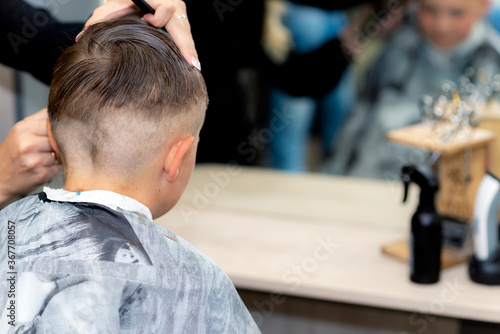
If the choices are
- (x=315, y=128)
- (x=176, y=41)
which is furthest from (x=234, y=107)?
(x=176, y=41)

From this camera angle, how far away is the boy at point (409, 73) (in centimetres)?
153

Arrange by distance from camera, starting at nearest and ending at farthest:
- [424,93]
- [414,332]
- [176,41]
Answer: [176,41]
[424,93]
[414,332]

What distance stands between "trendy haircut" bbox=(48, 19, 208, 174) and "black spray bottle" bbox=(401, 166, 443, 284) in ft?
2.30

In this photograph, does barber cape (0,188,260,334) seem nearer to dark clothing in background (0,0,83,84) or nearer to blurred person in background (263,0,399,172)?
dark clothing in background (0,0,83,84)

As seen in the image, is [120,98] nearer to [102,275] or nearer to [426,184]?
[102,275]

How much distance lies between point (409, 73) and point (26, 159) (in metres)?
1.02

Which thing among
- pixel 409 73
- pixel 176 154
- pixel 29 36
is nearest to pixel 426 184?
pixel 409 73

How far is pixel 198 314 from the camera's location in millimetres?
883

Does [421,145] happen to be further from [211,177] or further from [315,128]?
[211,177]

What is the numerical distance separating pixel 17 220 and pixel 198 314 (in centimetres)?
32

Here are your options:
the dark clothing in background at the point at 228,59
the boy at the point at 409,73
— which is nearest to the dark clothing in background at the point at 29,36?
the dark clothing in background at the point at 228,59

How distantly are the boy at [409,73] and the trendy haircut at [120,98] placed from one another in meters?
0.85

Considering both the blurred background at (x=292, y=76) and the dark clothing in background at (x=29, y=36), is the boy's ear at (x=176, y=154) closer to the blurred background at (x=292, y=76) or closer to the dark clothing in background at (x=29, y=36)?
the dark clothing in background at (x=29, y=36)

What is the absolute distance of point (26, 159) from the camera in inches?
43.4
